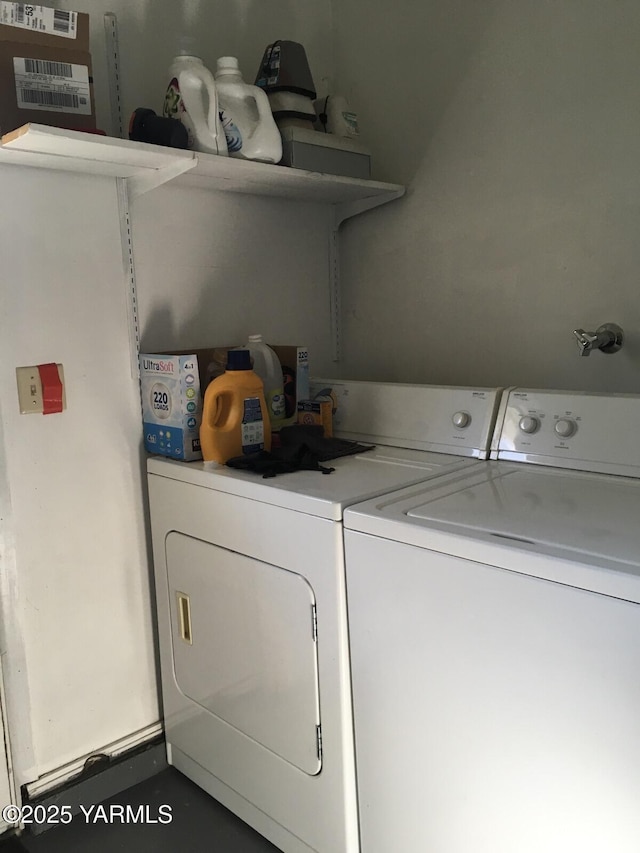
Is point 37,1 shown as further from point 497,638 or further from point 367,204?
point 497,638

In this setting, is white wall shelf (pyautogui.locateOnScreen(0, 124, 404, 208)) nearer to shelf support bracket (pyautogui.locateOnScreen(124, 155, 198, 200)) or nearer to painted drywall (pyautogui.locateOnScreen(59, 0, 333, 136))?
shelf support bracket (pyautogui.locateOnScreen(124, 155, 198, 200))

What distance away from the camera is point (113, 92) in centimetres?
204

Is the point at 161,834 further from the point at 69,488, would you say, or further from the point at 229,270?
the point at 229,270

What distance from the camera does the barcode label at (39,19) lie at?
1.64m

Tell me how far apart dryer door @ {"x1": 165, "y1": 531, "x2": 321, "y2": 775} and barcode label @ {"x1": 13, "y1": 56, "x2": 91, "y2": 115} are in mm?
1176

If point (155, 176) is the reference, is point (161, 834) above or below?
below

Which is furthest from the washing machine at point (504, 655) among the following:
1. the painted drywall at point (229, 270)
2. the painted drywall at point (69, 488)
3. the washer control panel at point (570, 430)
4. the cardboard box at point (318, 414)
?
the painted drywall at point (229, 270)

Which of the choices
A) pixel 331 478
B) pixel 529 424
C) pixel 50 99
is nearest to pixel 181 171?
pixel 50 99

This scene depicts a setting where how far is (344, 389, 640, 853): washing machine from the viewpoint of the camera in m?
1.11

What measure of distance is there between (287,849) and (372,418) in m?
1.23

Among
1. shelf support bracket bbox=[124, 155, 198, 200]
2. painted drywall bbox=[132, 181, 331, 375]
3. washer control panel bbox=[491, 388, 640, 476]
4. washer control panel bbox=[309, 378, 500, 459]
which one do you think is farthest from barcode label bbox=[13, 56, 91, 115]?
washer control panel bbox=[491, 388, 640, 476]

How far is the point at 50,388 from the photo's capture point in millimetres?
1872

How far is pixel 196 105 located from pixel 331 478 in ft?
3.60

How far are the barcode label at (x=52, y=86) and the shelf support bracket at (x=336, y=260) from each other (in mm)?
1102
